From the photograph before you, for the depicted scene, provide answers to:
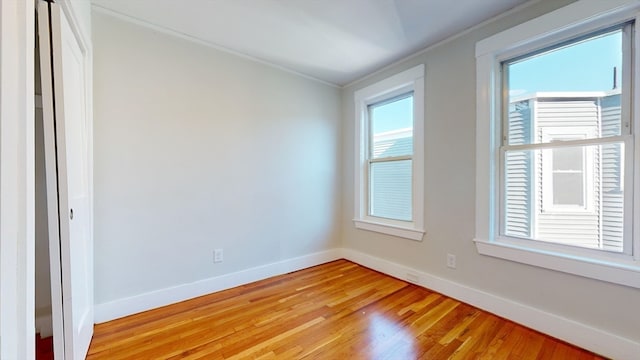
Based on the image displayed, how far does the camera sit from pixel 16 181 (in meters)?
0.74

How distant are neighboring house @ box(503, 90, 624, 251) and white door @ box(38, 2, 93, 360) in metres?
2.87

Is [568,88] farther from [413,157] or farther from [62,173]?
[62,173]

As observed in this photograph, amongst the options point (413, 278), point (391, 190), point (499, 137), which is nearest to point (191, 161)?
point (391, 190)

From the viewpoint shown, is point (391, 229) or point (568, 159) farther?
point (391, 229)

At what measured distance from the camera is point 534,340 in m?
1.73

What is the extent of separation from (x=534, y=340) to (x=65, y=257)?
2.80m

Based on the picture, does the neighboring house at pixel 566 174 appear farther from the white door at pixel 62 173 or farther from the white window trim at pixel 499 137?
the white door at pixel 62 173

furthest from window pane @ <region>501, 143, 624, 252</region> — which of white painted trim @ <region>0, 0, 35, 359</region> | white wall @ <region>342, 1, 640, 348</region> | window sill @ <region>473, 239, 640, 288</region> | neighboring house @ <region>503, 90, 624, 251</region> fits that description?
white painted trim @ <region>0, 0, 35, 359</region>

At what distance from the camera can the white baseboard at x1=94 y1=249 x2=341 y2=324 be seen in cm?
197

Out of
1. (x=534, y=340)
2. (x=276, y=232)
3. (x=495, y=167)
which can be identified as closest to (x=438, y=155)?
(x=495, y=167)

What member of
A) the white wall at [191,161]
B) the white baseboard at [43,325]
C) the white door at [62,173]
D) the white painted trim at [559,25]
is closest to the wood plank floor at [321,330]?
the white baseboard at [43,325]

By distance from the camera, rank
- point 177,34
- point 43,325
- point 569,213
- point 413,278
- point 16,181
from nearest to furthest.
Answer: point 16,181, point 43,325, point 569,213, point 177,34, point 413,278

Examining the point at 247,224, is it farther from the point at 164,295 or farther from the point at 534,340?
the point at 534,340

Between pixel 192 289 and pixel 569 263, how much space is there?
2.92 m
